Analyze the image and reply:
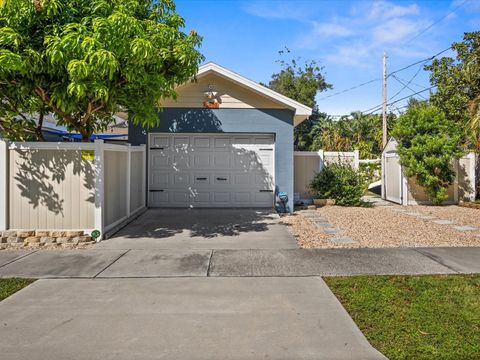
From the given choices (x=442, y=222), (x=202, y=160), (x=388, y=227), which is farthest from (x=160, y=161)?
(x=442, y=222)

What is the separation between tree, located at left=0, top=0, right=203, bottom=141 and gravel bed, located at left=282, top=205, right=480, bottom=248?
4.34 meters

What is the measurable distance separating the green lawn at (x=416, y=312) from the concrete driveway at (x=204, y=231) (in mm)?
2173

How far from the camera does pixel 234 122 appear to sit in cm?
1023

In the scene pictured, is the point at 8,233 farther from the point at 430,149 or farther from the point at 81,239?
the point at 430,149

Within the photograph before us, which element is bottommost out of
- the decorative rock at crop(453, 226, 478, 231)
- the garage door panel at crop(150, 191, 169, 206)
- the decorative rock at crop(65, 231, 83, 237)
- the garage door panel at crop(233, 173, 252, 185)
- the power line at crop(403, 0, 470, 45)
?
the decorative rock at crop(453, 226, 478, 231)

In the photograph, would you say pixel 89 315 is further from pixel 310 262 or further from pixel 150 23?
pixel 150 23

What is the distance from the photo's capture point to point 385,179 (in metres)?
13.9

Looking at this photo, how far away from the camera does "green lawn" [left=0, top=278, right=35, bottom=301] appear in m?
4.09

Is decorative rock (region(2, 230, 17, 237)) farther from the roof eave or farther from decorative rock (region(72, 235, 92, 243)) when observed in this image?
the roof eave

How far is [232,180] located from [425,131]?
7.08m

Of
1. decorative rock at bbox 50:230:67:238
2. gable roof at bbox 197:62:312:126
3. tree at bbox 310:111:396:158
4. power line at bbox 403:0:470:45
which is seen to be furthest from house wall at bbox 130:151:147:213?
tree at bbox 310:111:396:158

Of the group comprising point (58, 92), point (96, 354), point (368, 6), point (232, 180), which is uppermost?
point (368, 6)

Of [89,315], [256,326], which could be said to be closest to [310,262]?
[256,326]

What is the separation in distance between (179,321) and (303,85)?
30.9 meters
